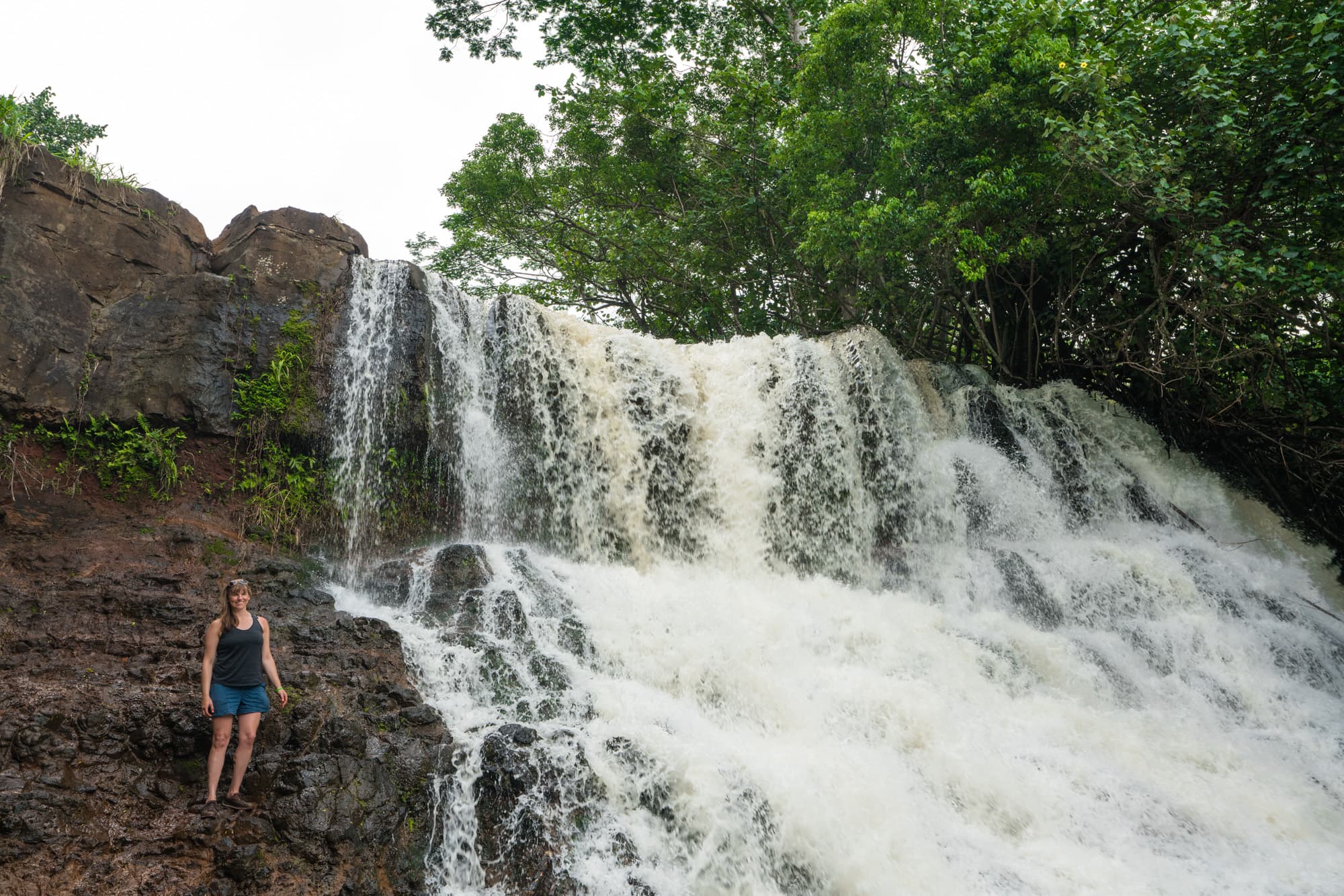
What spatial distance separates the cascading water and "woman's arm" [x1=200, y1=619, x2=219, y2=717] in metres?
1.35

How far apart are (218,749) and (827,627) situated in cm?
492

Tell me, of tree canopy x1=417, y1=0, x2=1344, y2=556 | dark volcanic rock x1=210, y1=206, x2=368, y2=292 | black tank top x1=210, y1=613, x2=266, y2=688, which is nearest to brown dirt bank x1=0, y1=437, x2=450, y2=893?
black tank top x1=210, y1=613, x2=266, y2=688

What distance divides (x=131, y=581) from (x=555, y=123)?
13.6 m

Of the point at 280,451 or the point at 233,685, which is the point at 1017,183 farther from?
the point at 233,685

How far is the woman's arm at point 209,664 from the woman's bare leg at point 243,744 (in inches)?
6.6

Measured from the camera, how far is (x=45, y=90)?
19.5 m

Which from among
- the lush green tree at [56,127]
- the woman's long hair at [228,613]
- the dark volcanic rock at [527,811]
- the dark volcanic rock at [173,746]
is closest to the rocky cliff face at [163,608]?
the dark volcanic rock at [173,746]

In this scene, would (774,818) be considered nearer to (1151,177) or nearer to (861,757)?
(861,757)

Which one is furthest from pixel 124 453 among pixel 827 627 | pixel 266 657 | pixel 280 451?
pixel 827 627

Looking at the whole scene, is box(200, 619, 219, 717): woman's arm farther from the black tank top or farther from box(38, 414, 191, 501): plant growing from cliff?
box(38, 414, 191, 501): plant growing from cliff

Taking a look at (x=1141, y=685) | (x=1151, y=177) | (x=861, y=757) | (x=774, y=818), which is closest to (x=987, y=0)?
(x=1151, y=177)

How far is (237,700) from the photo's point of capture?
429 cm

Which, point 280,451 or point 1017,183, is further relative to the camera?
point 1017,183

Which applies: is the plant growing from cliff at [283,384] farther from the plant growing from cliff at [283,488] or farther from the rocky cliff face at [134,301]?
the plant growing from cliff at [283,488]
